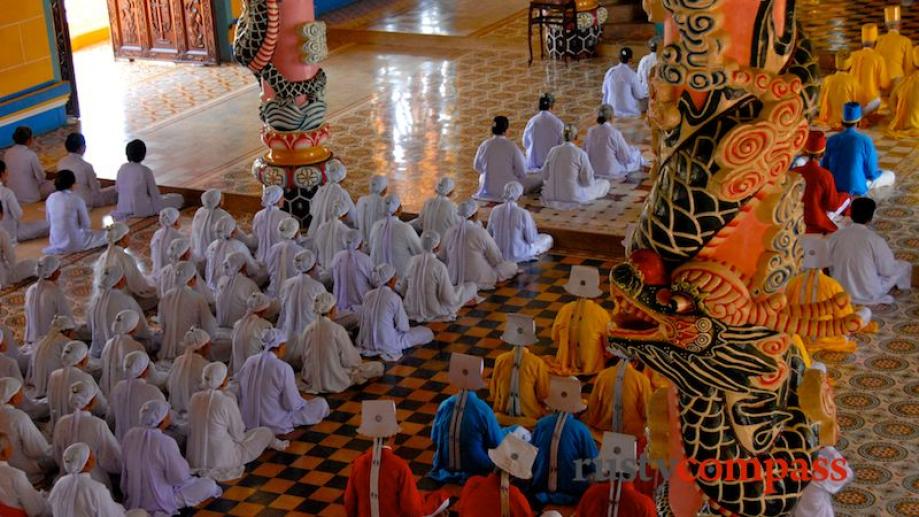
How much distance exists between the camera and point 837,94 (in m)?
15.4

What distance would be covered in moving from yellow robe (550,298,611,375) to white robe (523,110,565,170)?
15.0ft

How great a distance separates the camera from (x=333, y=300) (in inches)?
417

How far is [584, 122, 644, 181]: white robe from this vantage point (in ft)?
48.0

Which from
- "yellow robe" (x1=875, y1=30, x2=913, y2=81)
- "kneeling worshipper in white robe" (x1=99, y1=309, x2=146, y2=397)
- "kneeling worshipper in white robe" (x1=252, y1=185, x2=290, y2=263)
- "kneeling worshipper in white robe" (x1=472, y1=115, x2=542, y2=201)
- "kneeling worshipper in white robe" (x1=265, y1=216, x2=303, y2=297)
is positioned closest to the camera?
"kneeling worshipper in white robe" (x1=99, y1=309, x2=146, y2=397)

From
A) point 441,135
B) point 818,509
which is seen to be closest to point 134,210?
point 441,135

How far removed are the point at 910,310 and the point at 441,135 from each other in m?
6.48

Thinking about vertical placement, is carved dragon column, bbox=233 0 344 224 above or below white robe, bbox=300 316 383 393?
above

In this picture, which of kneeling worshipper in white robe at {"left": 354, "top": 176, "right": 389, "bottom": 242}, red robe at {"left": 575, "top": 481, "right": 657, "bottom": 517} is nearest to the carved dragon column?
kneeling worshipper in white robe at {"left": 354, "top": 176, "right": 389, "bottom": 242}

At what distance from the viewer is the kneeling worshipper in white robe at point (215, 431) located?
9438mm

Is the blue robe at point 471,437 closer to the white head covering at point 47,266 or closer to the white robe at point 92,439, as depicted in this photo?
the white robe at point 92,439

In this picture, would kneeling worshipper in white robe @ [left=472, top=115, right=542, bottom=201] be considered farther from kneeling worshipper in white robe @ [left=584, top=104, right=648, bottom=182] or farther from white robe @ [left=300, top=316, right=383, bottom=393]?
white robe @ [left=300, top=316, right=383, bottom=393]

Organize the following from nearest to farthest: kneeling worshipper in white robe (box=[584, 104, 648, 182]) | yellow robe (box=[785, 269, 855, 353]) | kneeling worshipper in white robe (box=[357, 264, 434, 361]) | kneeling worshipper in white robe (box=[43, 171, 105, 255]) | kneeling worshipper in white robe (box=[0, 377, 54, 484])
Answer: kneeling worshipper in white robe (box=[0, 377, 54, 484])
yellow robe (box=[785, 269, 855, 353])
kneeling worshipper in white robe (box=[357, 264, 434, 361])
kneeling worshipper in white robe (box=[43, 171, 105, 255])
kneeling worshipper in white robe (box=[584, 104, 648, 182])

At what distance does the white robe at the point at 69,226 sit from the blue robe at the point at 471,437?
558cm

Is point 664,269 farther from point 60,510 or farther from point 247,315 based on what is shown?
point 247,315
